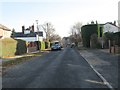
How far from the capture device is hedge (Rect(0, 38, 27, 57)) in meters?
36.4

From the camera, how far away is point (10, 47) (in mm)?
39250

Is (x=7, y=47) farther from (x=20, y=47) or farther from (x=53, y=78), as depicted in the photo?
(x=53, y=78)

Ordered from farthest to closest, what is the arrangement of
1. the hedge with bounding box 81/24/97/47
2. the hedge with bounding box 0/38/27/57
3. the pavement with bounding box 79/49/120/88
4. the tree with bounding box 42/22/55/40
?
the tree with bounding box 42/22/55/40 < the hedge with bounding box 81/24/97/47 < the hedge with bounding box 0/38/27/57 < the pavement with bounding box 79/49/120/88

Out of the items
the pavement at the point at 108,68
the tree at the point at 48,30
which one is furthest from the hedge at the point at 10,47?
the tree at the point at 48,30

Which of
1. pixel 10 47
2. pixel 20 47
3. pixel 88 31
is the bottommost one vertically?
pixel 20 47

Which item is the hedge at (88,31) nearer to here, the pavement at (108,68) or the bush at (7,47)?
the bush at (7,47)

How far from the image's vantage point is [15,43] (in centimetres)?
4194

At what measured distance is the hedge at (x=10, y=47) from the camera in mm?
36428

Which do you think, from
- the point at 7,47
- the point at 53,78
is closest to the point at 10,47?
the point at 7,47

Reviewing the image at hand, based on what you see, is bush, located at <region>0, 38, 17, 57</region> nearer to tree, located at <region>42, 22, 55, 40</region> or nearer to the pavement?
the pavement

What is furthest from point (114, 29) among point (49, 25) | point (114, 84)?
point (114, 84)

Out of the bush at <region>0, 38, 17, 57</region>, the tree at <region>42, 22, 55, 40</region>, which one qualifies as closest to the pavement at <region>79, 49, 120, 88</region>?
the bush at <region>0, 38, 17, 57</region>

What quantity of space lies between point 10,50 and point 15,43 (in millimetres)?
2841

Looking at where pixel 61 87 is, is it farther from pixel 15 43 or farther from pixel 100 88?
pixel 15 43
